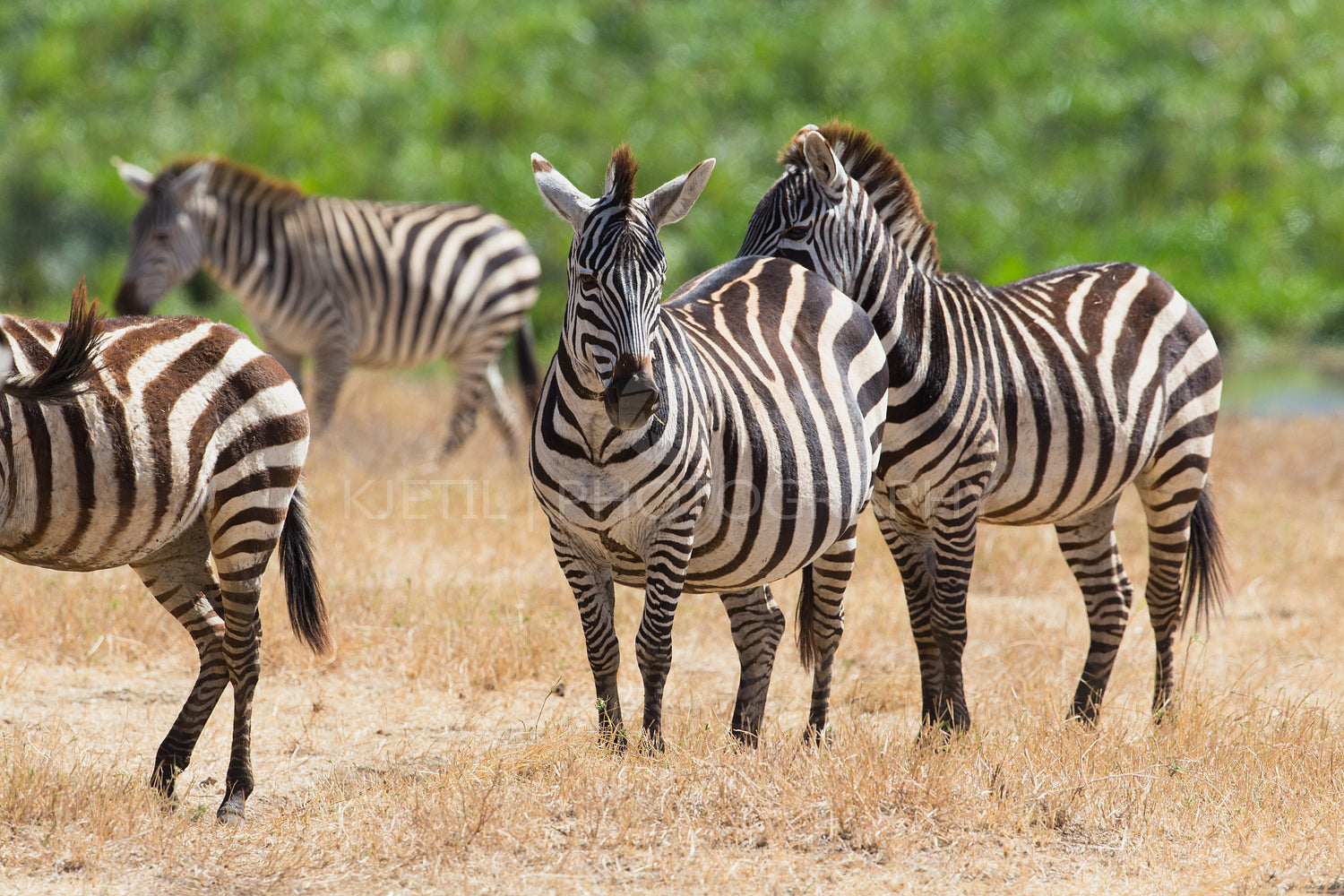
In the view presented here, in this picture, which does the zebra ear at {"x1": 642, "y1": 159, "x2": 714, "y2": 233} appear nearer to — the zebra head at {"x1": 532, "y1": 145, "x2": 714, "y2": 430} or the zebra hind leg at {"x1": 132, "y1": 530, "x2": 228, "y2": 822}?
the zebra head at {"x1": 532, "y1": 145, "x2": 714, "y2": 430}

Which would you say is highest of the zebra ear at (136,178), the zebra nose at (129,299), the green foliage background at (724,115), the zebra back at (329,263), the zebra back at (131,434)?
the green foliage background at (724,115)

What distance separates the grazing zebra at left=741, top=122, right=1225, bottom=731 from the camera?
5.06 metres

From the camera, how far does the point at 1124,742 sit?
491 cm

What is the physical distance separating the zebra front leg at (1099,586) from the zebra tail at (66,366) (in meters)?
4.20

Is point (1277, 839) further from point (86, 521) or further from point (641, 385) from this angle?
point (86, 521)

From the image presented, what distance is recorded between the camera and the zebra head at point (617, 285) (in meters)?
3.79

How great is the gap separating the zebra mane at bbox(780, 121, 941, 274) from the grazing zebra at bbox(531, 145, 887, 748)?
0.62m

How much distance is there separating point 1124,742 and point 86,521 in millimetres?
3769

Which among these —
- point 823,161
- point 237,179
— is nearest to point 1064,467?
point 823,161

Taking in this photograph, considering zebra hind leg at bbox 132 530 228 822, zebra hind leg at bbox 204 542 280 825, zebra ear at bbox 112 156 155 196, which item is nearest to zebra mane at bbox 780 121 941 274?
zebra hind leg at bbox 204 542 280 825

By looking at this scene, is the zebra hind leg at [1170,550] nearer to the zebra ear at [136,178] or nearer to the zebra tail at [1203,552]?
the zebra tail at [1203,552]

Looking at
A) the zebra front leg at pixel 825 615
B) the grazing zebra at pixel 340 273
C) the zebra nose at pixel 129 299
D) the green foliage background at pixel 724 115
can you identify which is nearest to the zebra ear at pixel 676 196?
the zebra front leg at pixel 825 615

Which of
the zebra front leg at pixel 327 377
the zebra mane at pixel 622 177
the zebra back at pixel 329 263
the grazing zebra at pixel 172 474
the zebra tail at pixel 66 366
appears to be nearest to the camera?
the zebra tail at pixel 66 366

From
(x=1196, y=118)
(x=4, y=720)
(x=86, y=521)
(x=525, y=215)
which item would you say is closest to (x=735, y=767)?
(x=86, y=521)
